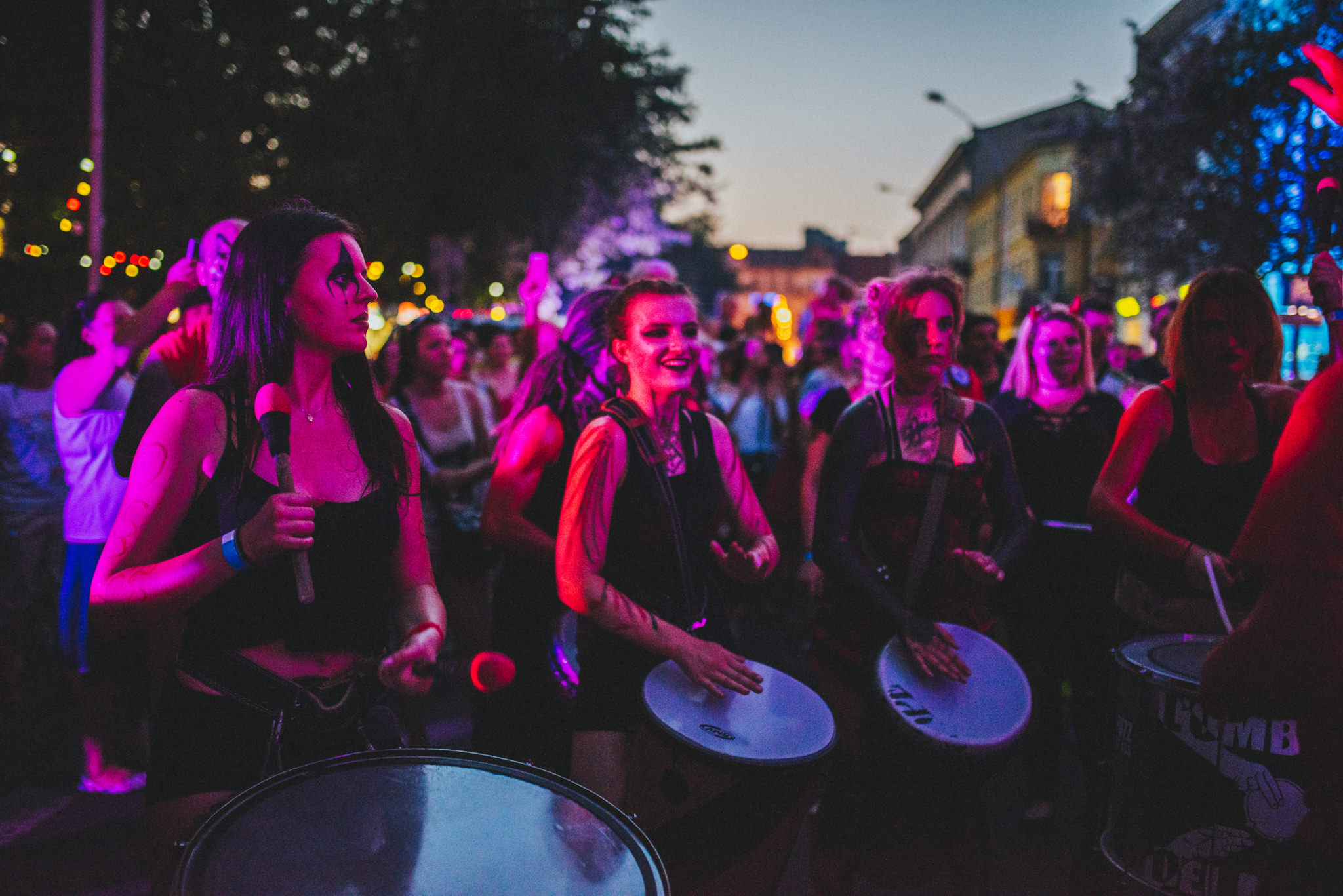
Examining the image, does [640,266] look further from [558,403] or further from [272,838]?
[272,838]

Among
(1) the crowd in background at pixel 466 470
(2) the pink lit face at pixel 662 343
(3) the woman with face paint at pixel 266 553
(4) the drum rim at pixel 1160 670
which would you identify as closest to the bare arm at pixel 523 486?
Result: (1) the crowd in background at pixel 466 470

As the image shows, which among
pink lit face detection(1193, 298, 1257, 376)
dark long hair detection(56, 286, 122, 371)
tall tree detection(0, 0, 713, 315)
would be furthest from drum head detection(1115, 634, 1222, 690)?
tall tree detection(0, 0, 713, 315)

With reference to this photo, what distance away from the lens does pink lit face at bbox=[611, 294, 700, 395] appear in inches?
112

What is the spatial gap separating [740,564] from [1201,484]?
5.28 feet

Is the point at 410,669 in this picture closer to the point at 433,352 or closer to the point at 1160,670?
the point at 1160,670

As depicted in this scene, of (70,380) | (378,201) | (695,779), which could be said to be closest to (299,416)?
(695,779)

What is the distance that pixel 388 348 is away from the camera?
667 centimetres

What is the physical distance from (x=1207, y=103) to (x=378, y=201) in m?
14.1

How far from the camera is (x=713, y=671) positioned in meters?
2.50

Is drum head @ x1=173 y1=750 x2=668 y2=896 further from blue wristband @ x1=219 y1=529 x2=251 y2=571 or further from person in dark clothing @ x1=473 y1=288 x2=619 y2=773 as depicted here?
person in dark clothing @ x1=473 y1=288 x2=619 y2=773

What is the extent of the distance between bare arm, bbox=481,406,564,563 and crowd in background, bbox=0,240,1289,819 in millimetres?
104

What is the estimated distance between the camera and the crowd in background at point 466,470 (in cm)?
426

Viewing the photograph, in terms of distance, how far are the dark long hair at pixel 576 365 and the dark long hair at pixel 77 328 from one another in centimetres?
219

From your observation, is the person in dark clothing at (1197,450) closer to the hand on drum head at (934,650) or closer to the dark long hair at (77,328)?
the hand on drum head at (934,650)
